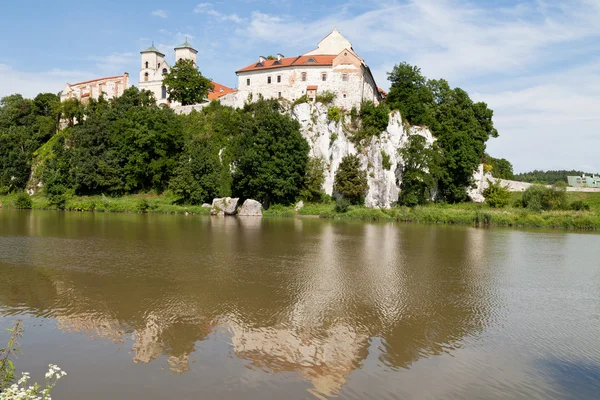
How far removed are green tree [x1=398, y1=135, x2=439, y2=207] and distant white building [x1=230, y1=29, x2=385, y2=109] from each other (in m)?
9.58

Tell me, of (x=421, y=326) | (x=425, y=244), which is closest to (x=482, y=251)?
(x=425, y=244)

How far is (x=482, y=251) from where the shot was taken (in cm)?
2356

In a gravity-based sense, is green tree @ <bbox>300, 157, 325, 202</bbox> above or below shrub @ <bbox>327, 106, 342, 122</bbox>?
below

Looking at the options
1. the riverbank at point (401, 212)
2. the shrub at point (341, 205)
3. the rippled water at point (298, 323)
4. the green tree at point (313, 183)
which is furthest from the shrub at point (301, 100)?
the rippled water at point (298, 323)

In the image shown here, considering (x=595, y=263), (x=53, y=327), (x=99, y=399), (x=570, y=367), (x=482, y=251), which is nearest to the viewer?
(x=99, y=399)

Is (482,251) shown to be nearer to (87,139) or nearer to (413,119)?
(413,119)

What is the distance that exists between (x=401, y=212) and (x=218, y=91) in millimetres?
38966

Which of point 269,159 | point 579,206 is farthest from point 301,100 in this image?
point 579,206

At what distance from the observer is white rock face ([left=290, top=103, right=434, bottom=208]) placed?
51.4m

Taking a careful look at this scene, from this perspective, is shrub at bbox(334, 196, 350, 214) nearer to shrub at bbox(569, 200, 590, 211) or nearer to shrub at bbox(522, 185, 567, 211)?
shrub at bbox(522, 185, 567, 211)

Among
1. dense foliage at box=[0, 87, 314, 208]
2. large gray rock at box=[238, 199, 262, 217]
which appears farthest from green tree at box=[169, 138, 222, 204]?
large gray rock at box=[238, 199, 262, 217]

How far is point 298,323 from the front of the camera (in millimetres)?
10141

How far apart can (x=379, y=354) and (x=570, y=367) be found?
3523 millimetres

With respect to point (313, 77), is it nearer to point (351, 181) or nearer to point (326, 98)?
point (326, 98)
